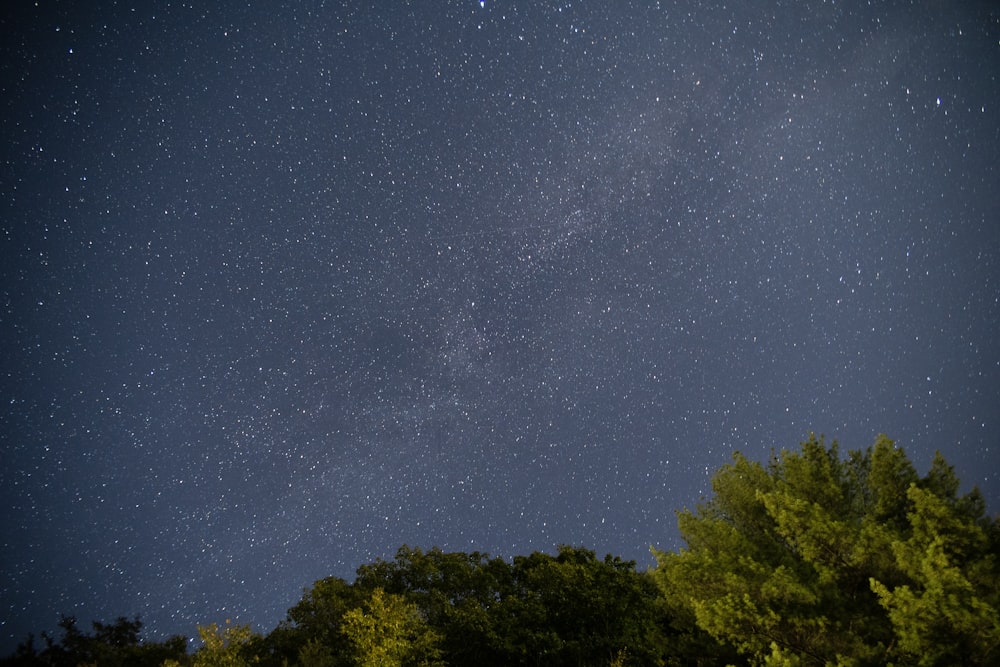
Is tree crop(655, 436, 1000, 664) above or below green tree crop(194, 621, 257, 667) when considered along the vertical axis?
below

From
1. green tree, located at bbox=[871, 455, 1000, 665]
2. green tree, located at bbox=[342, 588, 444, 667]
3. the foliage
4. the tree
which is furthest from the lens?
the foliage

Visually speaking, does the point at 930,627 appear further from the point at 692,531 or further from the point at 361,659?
the point at 361,659

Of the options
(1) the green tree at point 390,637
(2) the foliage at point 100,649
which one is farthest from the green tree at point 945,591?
(2) the foliage at point 100,649

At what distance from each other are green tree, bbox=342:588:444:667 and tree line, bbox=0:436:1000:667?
0.19ft

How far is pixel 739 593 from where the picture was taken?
9.73 meters

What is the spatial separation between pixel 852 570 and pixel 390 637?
41.9 ft

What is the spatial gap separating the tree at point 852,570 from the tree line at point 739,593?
28 millimetres

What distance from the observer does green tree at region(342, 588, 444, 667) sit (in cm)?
1524

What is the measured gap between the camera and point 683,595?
10.5 m

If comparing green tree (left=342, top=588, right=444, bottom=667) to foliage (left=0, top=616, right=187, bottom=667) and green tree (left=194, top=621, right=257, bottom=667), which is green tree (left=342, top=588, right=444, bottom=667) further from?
foliage (left=0, top=616, right=187, bottom=667)

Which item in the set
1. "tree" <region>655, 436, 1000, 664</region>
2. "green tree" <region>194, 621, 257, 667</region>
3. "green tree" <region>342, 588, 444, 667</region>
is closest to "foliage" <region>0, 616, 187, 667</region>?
"green tree" <region>194, 621, 257, 667</region>

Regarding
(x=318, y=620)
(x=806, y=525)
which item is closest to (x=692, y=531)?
(x=806, y=525)

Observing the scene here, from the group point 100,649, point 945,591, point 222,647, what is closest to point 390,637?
point 222,647

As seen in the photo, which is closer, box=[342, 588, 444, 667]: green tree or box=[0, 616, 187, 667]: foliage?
box=[342, 588, 444, 667]: green tree
